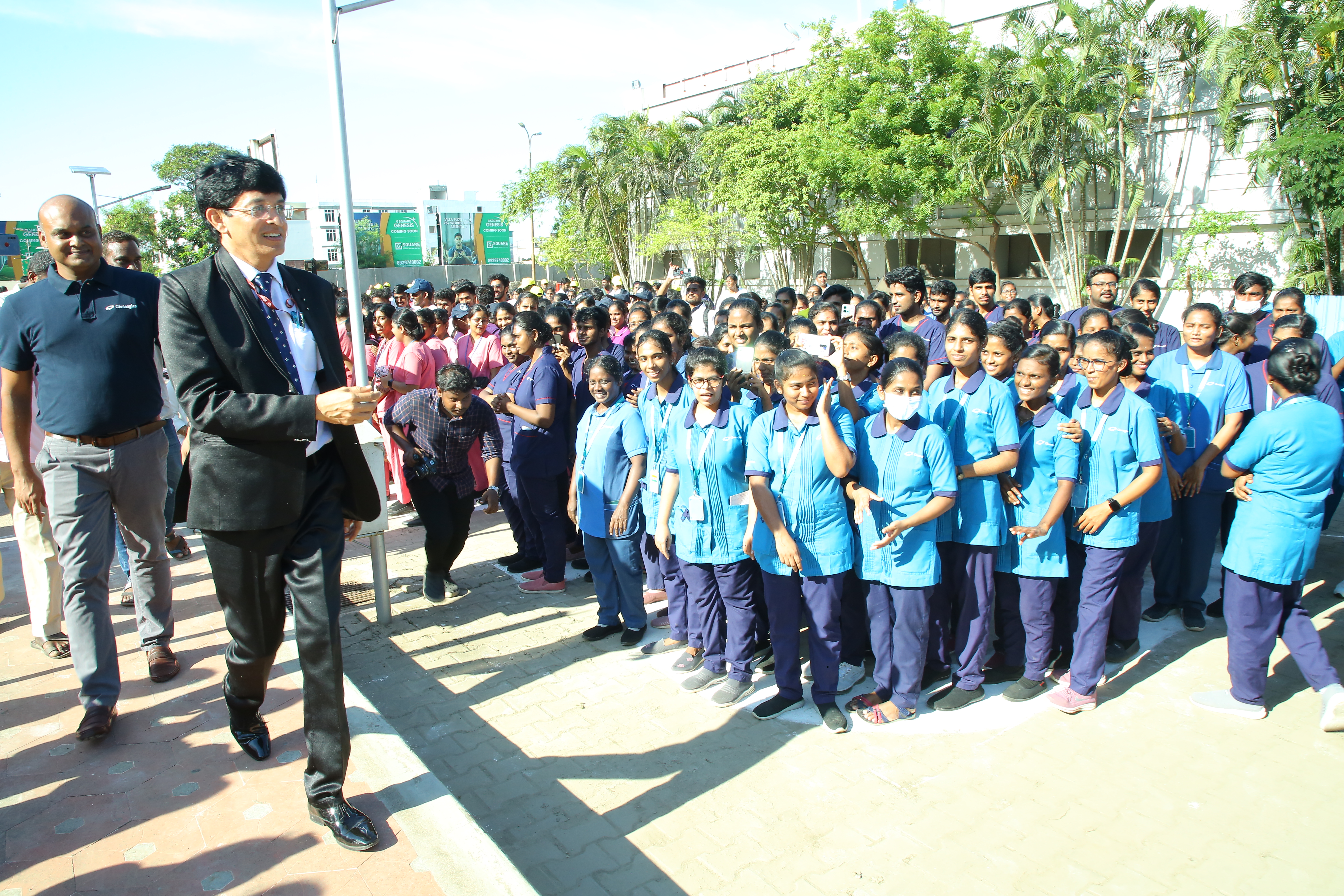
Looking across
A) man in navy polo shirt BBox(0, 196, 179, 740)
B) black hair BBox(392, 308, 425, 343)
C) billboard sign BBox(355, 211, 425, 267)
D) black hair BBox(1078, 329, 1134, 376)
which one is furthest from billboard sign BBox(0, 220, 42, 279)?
black hair BBox(1078, 329, 1134, 376)

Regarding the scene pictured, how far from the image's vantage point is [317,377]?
2803 millimetres

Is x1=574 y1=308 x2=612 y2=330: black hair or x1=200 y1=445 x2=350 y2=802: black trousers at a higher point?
x1=574 y1=308 x2=612 y2=330: black hair

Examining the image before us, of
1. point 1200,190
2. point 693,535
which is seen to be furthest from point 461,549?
point 1200,190

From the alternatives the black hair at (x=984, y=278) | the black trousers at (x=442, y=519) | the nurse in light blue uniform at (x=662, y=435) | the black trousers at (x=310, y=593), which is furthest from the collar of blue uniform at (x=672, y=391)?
the black hair at (x=984, y=278)

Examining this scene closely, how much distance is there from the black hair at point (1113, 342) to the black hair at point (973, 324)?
1.53 ft

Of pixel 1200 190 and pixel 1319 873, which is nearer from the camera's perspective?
pixel 1319 873

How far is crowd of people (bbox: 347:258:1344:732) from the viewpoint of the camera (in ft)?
12.6

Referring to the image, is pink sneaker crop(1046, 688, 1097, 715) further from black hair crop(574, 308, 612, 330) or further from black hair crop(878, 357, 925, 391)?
black hair crop(574, 308, 612, 330)

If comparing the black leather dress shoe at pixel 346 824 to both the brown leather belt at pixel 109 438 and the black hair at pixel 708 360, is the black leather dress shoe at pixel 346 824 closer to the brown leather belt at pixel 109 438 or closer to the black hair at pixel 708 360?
the brown leather belt at pixel 109 438

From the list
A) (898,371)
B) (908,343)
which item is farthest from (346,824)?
(908,343)

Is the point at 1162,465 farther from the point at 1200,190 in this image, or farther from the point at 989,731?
the point at 1200,190

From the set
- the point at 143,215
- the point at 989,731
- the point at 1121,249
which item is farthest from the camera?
the point at 143,215

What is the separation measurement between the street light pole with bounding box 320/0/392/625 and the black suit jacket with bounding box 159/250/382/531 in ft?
7.13

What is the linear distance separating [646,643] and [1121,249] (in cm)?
1968
